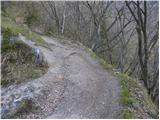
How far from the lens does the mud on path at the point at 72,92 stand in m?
12.5

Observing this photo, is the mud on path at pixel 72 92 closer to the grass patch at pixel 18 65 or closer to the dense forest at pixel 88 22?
the grass patch at pixel 18 65

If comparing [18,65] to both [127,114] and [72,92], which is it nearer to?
[72,92]

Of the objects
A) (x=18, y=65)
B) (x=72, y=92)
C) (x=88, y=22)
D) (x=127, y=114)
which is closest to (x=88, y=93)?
(x=72, y=92)

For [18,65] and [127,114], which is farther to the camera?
[18,65]

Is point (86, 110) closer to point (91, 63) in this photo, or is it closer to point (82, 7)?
point (91, 63)

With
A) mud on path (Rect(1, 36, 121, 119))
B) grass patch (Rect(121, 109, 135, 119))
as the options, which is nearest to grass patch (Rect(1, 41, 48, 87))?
mud on path (Rect(1, 36, 121, 119))

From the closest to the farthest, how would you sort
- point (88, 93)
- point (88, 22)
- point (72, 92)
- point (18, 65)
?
1. point (88, 93)
2. point (72, 92)
3. point (18, 65)
4. point (88, 22)

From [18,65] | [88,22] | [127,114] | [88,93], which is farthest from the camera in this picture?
[88,22]

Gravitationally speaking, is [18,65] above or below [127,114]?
above

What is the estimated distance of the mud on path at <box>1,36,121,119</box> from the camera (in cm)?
1247

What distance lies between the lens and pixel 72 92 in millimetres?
13938

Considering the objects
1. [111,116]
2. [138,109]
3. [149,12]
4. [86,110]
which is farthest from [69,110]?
[149,12]

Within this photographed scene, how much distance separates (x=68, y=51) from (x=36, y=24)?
406 inches

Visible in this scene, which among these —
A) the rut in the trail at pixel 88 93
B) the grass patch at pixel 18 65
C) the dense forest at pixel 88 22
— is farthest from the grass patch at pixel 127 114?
the dense forest at pixel 88 22
